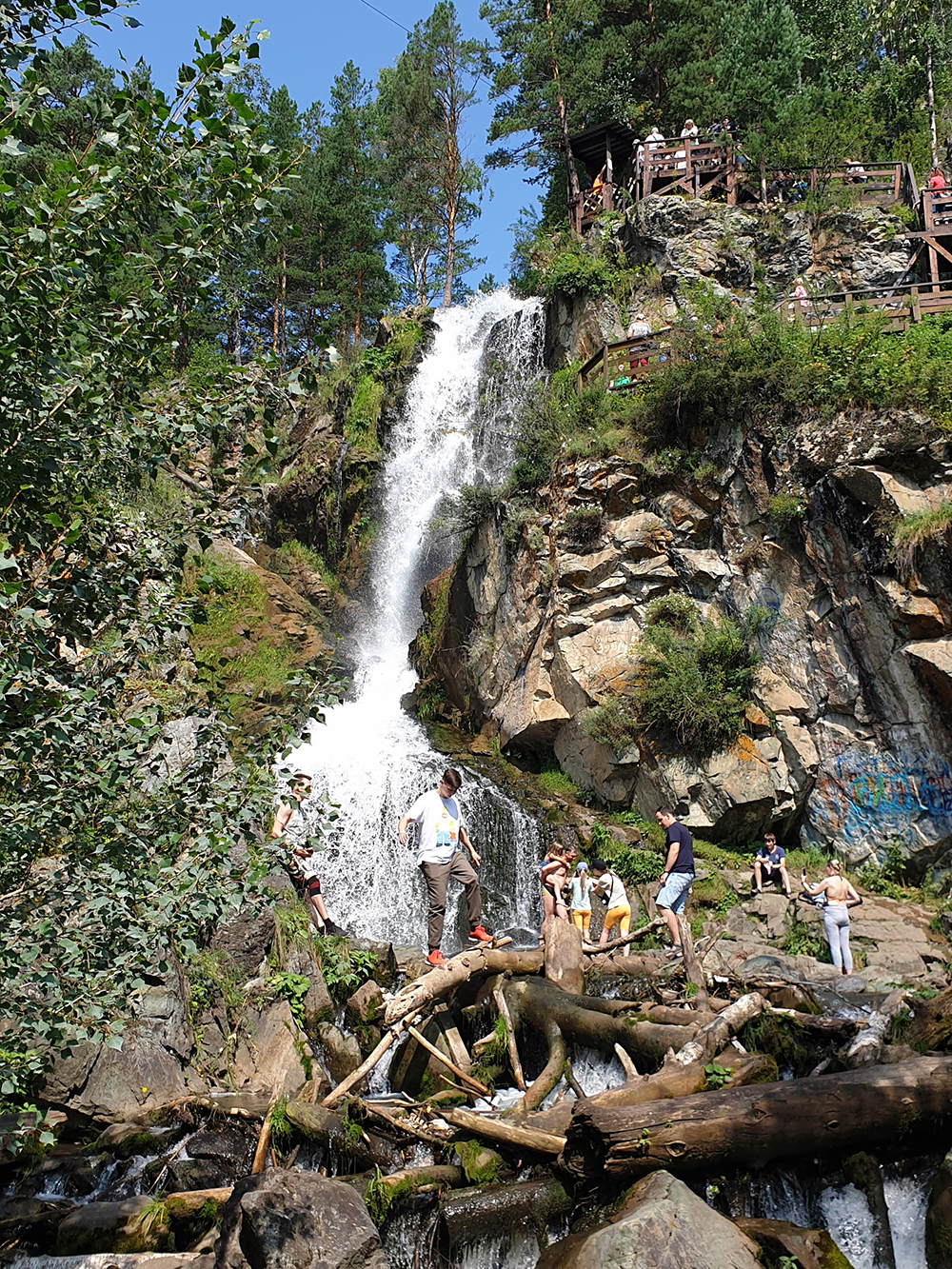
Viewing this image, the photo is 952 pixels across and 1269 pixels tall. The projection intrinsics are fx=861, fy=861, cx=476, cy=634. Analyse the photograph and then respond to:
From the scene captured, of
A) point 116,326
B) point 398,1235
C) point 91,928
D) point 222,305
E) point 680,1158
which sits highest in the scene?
point 222,305

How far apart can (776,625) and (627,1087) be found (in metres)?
10.1

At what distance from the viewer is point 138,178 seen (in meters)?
3.85

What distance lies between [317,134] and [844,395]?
2890 centimetres

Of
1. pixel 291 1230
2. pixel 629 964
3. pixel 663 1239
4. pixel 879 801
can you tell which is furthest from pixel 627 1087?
pixel 879 801

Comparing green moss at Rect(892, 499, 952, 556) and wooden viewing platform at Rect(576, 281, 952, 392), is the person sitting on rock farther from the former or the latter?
wooden viewing platform at Rect(576, 281, 952, 392)

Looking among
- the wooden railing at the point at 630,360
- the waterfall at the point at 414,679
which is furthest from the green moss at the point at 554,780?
the wooden railing at the point at 630,360

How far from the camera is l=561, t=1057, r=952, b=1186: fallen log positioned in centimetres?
536

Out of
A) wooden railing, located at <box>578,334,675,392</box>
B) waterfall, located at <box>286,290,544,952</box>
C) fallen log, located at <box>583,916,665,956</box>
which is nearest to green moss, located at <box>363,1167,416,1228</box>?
fallen log, located at <box>583,916,665,956</box>

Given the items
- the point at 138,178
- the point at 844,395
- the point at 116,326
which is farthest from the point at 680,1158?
the point at 844,395

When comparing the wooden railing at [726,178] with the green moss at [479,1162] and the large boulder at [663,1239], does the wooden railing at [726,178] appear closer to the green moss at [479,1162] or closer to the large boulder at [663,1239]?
the green moss at [479,1162]

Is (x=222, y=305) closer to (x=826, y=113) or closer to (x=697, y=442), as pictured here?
(x=697, y=442)

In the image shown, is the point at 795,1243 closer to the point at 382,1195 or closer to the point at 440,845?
the point at 382,1195

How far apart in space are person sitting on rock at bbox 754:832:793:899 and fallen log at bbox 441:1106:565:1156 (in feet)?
27.0

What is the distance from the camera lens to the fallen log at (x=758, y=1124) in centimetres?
536
